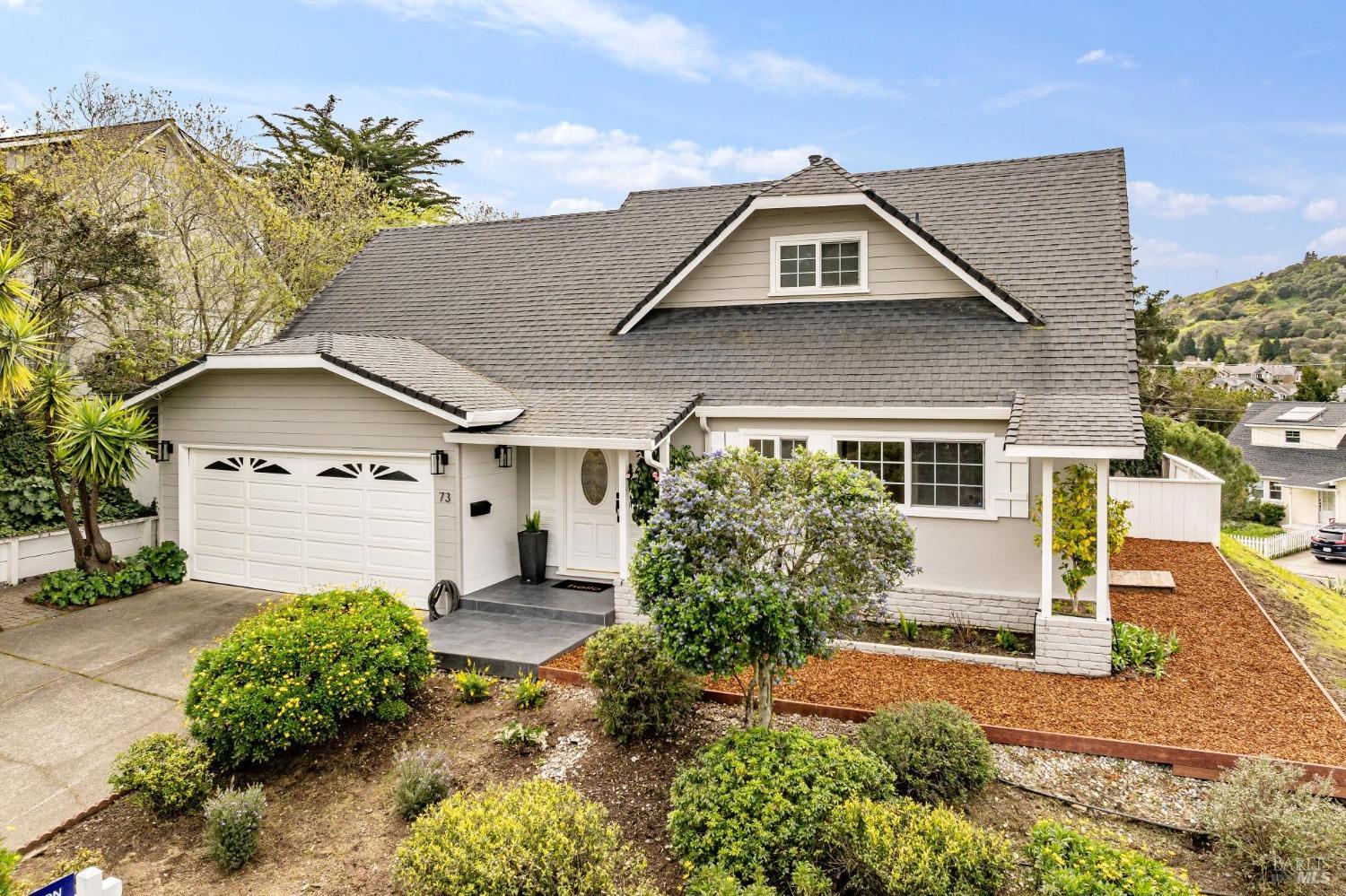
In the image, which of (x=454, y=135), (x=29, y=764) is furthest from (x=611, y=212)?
(x=454, y=135)

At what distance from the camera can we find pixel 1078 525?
29.0ft

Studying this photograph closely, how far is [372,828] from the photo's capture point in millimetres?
5902

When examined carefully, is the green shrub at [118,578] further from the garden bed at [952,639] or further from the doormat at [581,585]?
the garden bed at [952,639]

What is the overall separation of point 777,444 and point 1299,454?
52.3 metres

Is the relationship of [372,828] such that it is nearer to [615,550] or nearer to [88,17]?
[615,550]

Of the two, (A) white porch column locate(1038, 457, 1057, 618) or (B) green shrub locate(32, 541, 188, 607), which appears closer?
(A) white porch column locate(1038, 457, 1057, 618)

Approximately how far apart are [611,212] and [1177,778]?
45.0 feet

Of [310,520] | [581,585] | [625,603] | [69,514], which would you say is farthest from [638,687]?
[69,514]

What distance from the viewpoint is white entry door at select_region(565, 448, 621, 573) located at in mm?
11820

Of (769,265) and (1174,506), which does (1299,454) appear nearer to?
(1174,506)

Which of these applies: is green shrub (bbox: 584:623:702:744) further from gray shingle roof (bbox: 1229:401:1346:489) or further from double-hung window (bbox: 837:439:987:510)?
gray shingle roof (bbox: 1229:401:1346:489)

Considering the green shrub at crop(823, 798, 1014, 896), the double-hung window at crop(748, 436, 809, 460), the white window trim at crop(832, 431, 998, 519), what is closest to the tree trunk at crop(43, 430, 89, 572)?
the double-hung window at crop(748, 436, 809, 460)

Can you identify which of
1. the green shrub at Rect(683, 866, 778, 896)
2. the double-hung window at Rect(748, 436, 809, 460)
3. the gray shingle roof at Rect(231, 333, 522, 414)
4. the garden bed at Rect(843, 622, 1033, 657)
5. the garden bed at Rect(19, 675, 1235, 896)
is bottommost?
the garden bed at Rect(19, 675, 1235, 896)

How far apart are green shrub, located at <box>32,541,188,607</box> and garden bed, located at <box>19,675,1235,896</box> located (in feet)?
22.8
